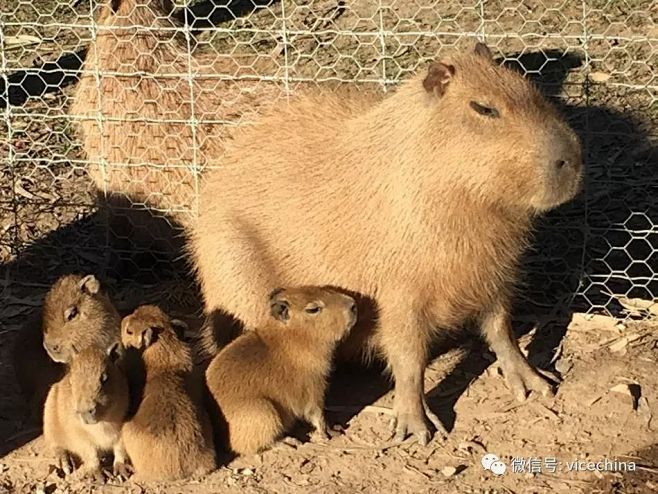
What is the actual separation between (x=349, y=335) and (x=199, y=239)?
800 mm

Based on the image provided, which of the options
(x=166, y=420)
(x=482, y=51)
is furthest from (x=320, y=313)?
(x=482, y=51)

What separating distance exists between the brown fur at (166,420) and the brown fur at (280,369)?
109mm

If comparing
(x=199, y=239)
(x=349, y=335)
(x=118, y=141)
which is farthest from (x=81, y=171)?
(x=349, y=335)

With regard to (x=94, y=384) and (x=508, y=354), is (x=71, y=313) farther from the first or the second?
(x=508, y=354)

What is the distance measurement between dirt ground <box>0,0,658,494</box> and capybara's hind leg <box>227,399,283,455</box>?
7 cm

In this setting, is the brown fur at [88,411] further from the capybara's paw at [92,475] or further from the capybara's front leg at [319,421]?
the capybara's front leg at [319,421]

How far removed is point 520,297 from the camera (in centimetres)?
530

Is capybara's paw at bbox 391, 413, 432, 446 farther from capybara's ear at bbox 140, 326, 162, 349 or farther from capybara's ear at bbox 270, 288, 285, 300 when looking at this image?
capybara's ear at bbox 140, 326, 162, 349

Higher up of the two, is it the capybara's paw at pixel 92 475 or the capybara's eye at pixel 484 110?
the capybara's eye at pixel 484 110

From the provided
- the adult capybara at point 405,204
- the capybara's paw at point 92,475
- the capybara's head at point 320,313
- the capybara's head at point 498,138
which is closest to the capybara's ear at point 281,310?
the capybara's head at point 320,313

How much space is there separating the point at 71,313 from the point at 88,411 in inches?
24.9

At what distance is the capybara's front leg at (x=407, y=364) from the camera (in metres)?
4.40

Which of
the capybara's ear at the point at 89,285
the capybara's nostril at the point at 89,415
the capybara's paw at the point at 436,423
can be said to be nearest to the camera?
the capybara's nostril at the point at 89,415

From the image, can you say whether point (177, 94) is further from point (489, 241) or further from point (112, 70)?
point (489, 241)
